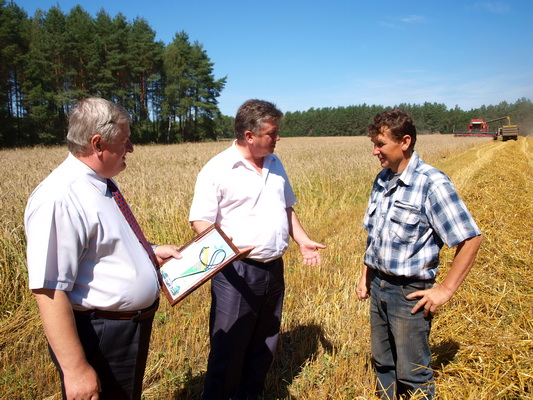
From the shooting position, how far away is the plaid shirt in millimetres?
2098

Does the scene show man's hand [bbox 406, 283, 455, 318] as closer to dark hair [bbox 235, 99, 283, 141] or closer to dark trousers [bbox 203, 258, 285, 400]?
dark trousers [bbox 203, 258, 285, 400]

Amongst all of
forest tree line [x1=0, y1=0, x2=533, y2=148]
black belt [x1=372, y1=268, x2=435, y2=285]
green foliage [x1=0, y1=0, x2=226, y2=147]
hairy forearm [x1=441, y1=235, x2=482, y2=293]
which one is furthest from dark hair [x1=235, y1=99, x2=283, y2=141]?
green foliage [x1=0, y1=0, x2=226, y2=147]

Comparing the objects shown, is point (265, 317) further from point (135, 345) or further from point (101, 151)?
point (101, 151)

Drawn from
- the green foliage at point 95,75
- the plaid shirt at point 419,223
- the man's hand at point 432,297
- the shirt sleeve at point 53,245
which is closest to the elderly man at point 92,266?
the shirt sleeve at point 53,245

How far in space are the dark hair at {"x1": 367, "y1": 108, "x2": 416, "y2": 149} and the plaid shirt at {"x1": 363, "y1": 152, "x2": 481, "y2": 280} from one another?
0.55ft

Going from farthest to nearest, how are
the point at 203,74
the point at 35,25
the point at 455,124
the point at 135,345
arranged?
the point at 455,124
the point at 203,74
the point at 35,25
the point at 135,345

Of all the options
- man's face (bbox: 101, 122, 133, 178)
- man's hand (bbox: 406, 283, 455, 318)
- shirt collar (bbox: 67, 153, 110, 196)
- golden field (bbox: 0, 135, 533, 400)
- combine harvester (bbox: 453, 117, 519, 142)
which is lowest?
golden field (bbox: 0, 135, 533, 400)

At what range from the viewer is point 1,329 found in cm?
348

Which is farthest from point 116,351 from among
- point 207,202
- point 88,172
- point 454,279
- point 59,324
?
point 454,279

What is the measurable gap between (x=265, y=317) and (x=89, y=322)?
4.41 ft

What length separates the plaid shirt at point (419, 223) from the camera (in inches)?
82.6

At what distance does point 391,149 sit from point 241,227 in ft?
3.68

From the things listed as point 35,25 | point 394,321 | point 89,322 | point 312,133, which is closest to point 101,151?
point 89,322

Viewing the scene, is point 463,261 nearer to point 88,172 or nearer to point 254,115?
point 254,115
